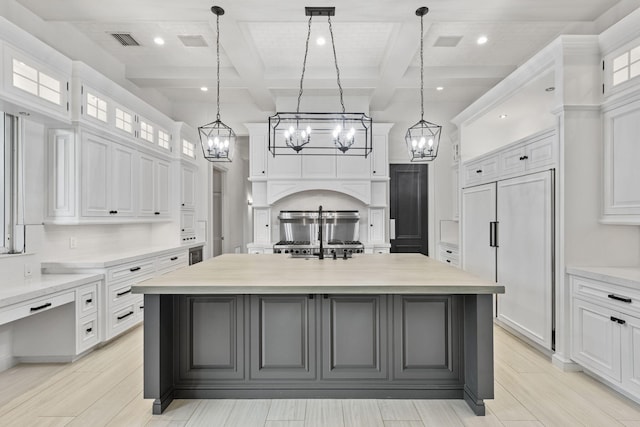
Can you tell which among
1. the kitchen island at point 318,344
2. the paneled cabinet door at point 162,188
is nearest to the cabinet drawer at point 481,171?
the kitchen island at point 318,344

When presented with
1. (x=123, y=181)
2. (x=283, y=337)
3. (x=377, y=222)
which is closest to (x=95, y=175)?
(x=123, y=181)

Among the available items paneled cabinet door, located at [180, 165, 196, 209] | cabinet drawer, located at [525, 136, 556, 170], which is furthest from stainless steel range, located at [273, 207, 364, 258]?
cabinet drawer, located at [525, 136, 556, 170]

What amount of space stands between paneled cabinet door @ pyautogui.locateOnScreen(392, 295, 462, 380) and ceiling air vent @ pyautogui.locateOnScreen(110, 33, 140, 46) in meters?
3.98

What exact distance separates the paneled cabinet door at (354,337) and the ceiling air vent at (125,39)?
3.67m

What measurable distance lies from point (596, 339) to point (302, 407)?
7.32ft

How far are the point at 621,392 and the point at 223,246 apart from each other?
6.40 m

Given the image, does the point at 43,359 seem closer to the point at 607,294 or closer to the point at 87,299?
the point at 87,299

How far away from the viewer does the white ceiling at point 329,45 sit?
3.11 m

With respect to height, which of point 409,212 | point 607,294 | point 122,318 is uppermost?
point 409,212

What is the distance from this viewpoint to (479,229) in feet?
14.7

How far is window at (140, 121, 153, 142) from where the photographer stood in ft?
15.0

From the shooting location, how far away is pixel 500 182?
4.01 metres

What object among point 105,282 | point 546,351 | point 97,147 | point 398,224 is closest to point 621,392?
point 546,351

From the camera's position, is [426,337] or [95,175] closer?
[426,337]
